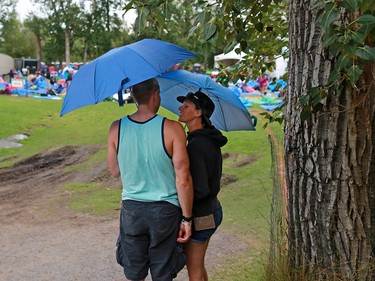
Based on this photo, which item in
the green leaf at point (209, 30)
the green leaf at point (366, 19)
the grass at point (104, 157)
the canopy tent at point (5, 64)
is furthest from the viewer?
the canopy tent at point (5, 64)

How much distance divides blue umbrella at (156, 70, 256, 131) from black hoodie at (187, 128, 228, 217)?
53 centimetres

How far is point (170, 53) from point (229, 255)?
300cm

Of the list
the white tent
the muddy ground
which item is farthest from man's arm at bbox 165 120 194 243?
the muddy ground

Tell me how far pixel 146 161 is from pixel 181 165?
0.22m

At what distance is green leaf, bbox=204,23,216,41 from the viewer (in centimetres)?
269

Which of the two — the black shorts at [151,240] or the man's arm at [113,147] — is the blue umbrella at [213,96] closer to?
the man's arm at [113,147]

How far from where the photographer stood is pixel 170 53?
10.5ft

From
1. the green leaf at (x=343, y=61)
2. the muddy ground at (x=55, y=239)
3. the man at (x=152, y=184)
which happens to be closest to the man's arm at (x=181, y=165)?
the man at (x=152, y=184)

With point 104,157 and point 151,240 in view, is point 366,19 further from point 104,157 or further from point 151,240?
point 104,157

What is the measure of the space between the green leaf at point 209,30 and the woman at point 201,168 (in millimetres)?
700

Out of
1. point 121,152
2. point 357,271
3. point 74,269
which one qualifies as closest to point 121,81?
point 121,152

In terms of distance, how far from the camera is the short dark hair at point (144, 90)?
303 cm

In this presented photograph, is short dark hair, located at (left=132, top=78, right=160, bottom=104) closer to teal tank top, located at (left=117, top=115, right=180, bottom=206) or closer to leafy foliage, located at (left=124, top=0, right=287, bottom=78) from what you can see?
teal tank top, located at (left=117, top=115, right=180, bottom=206)

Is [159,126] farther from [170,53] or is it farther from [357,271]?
[357,271]
